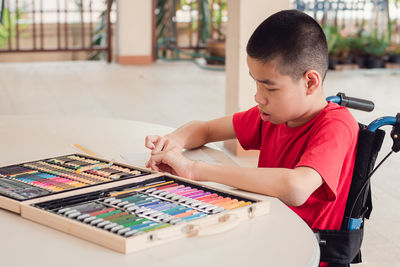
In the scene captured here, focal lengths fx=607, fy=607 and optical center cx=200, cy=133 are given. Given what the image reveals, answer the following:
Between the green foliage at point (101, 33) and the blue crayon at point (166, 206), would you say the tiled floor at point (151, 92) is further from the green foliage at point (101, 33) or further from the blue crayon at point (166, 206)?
the blue crayon at point (166, 206)

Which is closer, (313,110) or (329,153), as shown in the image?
(329,153)

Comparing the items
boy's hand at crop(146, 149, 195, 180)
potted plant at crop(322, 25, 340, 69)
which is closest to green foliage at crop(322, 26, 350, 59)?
potted plant at crop(322, 25, 340, 69)

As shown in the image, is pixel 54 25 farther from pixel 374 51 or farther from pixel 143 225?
pixel 143 225

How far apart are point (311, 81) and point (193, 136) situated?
40cm

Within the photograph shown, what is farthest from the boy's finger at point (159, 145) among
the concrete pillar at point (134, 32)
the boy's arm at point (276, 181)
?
the concrete pillar at point (134, 32)

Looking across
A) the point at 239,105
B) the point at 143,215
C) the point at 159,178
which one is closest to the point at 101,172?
A: the point at 159,178

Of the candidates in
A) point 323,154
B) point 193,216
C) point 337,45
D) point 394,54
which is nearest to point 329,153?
point 323,154

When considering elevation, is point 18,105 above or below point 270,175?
below

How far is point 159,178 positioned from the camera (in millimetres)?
1201

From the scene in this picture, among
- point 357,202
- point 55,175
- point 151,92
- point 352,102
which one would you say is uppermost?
point 352,102

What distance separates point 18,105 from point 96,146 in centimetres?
405

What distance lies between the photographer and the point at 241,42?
3.80 m

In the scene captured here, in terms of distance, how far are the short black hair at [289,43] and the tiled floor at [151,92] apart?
1.82 m

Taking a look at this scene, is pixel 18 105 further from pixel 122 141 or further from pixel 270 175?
pixel 270 175
